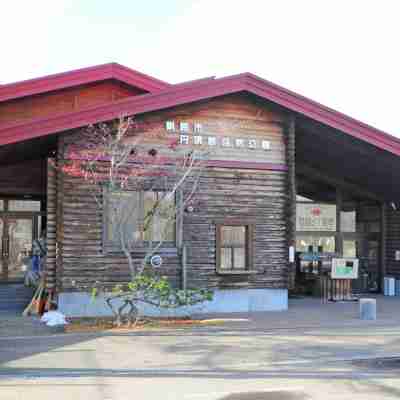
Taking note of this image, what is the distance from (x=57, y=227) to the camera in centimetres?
1413

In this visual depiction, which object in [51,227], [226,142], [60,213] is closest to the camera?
[60,213]

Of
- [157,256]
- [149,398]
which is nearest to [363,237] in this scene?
[157,256]

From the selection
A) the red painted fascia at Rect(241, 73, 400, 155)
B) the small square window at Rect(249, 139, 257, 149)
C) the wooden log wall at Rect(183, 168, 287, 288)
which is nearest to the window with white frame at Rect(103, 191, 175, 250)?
the wooden log wall at Rect(183, 168, 287, 288)

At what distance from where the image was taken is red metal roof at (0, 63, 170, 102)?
1769 centimetres

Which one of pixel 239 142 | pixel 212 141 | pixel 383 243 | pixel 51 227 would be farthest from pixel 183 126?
pixel 383 243

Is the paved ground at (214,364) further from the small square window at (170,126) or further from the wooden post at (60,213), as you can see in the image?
the small square window at (170,126)

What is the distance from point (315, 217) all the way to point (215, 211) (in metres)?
6.22

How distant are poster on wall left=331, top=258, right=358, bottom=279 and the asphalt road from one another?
586 cm

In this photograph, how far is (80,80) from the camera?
18422 millimetres

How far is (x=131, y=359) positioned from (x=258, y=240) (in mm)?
6730

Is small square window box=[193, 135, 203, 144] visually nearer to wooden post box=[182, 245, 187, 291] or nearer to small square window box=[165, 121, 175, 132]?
small square window box=[165, 121, 175, 132]

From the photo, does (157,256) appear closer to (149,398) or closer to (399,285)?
(149,398)

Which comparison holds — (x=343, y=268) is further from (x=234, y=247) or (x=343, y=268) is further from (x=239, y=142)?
(x=239, y=142)

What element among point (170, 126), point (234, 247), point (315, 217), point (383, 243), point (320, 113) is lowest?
point (234, 247)
